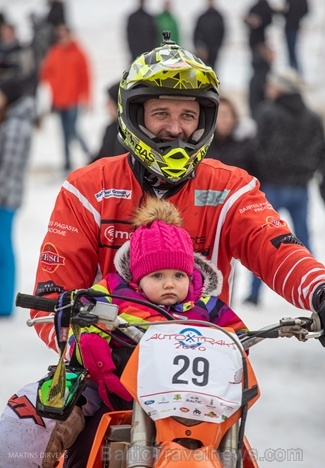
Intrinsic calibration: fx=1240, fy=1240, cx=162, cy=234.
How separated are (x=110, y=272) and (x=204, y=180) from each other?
0.51 metres

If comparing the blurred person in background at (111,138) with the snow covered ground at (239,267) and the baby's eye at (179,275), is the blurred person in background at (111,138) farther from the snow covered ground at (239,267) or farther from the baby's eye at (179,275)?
the baby's eye at (179,275)

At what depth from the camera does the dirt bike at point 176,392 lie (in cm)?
365

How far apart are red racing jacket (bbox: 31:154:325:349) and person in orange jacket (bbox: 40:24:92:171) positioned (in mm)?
13250

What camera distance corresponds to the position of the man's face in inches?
184

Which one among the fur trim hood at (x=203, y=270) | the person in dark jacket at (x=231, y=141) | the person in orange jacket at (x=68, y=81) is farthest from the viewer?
the person in orange jacket at (x=68, y=81)

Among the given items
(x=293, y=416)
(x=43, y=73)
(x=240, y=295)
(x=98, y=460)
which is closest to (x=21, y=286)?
(x=240, y=295)

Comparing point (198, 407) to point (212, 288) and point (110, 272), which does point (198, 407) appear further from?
point (110, 272)

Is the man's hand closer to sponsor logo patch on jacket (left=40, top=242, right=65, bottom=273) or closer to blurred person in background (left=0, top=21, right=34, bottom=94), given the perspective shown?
sponsor logo patch on jacket (left=40, top=242, right=65, bottom=273)

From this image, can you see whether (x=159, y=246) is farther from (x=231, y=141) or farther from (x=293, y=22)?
(x=293, y=22)

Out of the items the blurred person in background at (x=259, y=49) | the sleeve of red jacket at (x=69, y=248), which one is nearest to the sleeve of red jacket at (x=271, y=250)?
Result: the sleeve of red jacket at (x=69, y=248)

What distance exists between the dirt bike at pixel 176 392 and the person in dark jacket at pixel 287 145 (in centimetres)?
705

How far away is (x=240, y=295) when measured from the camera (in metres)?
12.5

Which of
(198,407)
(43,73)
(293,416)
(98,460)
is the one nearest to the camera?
(198,407)

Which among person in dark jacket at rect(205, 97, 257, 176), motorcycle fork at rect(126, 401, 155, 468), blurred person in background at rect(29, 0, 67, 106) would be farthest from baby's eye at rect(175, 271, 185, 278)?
blurred person in background at rect(29, 0, 67, 106)
